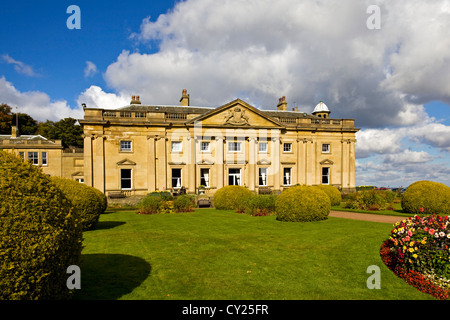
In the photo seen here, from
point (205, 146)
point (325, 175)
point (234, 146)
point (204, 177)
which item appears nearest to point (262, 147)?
point (234, 146)

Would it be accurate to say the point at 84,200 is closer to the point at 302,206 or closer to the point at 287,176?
the point at 302,206

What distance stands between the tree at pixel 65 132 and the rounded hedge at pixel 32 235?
5681 centimetres

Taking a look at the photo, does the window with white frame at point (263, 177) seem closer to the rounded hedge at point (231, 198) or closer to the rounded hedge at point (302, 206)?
the rounded hedge at point (231, 198)

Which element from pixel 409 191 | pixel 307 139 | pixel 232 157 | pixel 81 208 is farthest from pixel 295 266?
pixel 307 139

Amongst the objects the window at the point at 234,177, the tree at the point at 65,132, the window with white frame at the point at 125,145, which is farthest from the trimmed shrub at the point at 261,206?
the tree at the point at 65,132

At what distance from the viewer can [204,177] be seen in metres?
32.7

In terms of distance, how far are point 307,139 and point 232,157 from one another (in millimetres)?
10388

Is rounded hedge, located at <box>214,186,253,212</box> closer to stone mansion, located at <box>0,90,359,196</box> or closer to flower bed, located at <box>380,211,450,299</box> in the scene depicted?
stone mansion, located at <box>0,90,359,196</box>

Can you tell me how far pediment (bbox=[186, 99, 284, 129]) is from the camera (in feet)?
105

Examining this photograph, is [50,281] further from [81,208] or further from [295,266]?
[81,208]

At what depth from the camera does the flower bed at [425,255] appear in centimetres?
641

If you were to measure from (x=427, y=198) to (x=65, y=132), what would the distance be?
192 feet

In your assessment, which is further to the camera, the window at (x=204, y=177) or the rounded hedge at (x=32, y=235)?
the window at (x=204, y=177)

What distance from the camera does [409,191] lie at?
1922cm
